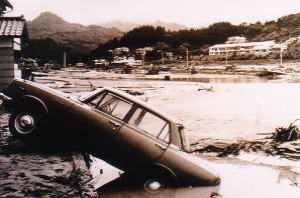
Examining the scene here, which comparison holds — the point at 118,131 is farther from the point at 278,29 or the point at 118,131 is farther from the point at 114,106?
the point at 278,29

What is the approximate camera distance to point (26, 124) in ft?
12.1

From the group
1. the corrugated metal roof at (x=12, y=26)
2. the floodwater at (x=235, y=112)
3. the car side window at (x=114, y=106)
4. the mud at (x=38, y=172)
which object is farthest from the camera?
the corrugated metal roof at (x=12, y=26)

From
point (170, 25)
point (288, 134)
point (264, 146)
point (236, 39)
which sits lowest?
point (264, 146)

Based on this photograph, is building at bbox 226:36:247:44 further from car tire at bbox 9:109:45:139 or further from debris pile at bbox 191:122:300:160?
car tire at bbox 9:109:45:139

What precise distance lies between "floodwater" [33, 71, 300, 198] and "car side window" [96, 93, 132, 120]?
992 mm

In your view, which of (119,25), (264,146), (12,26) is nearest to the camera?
(264,146)

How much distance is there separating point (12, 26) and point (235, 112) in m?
6.56

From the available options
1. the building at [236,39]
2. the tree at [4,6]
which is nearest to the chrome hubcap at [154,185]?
the building at [236,39]

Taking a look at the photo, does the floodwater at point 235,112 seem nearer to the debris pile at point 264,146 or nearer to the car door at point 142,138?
the debris pile at point 264,146

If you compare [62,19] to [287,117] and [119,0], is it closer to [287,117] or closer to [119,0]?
[119,0]

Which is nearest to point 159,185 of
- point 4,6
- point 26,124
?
point 26,124

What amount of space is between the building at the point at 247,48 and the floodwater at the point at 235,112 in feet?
2.40

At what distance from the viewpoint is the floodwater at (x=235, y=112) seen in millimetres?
4227

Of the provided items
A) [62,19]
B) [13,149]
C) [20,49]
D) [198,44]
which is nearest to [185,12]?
[198,44]
